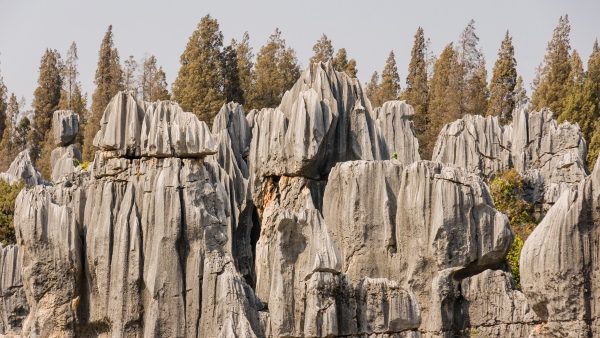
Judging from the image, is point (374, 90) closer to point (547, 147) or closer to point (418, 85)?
point (418, 85)

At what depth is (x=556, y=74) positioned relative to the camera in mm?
68500

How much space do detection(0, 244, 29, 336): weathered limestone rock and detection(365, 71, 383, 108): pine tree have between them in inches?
1466

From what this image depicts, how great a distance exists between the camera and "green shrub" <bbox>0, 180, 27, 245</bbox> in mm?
46062

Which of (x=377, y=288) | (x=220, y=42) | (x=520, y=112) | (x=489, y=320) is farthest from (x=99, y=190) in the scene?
(x=220, y=42)

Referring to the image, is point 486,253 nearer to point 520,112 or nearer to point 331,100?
point 331,100

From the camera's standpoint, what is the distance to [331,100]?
134 ft

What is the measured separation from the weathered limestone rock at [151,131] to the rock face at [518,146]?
71.1ft

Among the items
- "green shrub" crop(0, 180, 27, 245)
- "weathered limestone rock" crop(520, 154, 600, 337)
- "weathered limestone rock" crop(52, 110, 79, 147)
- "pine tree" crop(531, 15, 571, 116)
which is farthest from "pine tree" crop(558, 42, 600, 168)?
"weathered limestone rock" crop(520, 154, 600, 337)

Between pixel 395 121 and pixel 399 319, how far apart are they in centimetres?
2251

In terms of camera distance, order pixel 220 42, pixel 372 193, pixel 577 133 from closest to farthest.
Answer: pixel 372 193
pixel 577 133
pixel 220 42

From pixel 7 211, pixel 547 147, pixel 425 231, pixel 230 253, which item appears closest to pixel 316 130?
pixel 425 231

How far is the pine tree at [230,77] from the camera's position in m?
64.4

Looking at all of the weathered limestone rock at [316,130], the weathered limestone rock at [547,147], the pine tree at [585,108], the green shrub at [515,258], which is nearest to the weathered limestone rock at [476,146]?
the weathered limestone rock at [547,147]

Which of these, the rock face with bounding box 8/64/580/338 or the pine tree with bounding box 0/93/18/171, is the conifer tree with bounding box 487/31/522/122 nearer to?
the pine tree with bounding box 0/93/18/171
